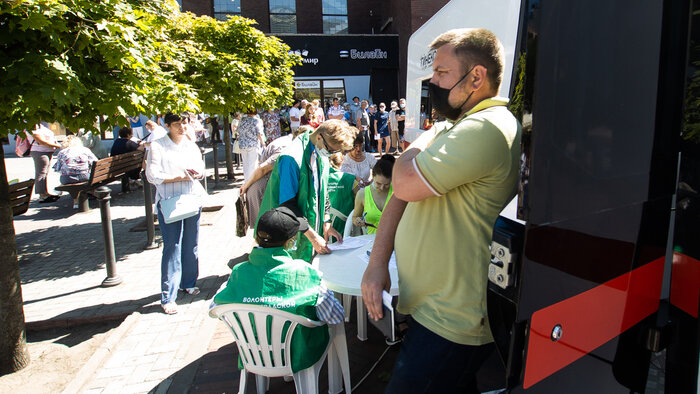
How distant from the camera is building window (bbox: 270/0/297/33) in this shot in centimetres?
2575

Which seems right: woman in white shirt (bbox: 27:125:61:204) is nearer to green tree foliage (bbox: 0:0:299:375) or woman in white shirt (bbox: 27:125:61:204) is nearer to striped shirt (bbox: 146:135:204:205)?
striped shirt (bbox: 146:135:204:205)

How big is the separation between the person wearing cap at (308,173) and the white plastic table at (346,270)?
0.13 m

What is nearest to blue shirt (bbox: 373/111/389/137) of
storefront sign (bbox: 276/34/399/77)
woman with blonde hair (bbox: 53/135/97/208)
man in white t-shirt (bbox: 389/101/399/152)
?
man in white t-shirt (bbox: 389/101/399/152)

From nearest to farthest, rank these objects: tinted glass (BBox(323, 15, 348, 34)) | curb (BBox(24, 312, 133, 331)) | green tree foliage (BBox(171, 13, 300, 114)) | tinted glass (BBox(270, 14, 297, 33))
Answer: curb (BBox(24, 312, 133, 331)) < green tree foliage (BBox(171, 13, 300, 114)) < tinted glass (BBox(270, 14, 297, 33)) < tinted glass (BBox(323, 15, 348, 34))

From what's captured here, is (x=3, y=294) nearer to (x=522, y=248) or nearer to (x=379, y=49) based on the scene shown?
(x=522, y=248)

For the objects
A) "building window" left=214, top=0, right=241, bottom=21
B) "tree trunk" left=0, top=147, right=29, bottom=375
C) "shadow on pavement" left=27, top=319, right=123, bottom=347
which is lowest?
"shadow on pavement" left=27, top=319, right=123, bottom=347

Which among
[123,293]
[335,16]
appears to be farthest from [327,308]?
[335,16]

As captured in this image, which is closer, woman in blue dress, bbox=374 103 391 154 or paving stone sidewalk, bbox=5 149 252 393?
paving stone sidewalk, bbox=5 149 252 393

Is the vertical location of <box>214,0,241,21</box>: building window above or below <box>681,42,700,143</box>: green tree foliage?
above

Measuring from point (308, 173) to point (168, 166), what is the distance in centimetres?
169

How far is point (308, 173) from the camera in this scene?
3.50 metres

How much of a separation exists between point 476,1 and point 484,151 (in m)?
1.97

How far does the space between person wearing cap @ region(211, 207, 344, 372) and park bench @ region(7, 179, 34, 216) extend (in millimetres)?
4828

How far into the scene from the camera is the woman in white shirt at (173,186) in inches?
171
